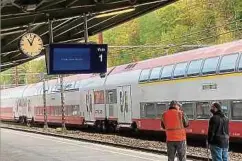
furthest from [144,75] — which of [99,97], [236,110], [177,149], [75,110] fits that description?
[177,149]

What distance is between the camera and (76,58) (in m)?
18.0

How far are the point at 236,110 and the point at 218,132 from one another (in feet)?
22.0

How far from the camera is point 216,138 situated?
34.9 ft

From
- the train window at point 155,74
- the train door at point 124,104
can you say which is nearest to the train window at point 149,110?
the train window at point 155,74

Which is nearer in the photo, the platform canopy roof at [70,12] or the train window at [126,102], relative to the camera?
the platform canopy roof at [70,12]

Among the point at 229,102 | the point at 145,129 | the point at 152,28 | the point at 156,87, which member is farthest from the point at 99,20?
the point at 152,28

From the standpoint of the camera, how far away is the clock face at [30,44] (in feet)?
60.4

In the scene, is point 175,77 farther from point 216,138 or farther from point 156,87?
point 216,138

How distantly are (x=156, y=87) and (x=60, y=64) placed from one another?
6000 mm

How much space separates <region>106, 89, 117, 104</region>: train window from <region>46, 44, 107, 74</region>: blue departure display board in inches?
361

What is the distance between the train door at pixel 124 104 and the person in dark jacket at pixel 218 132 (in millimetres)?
15003

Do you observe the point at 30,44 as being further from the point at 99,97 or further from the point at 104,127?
the point at 104,127

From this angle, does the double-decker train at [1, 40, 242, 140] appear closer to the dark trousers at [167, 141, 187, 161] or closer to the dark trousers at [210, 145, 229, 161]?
the dark trousers at [167, 141, 187, 161]

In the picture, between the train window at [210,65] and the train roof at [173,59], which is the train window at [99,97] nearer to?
the train roof at [173,59]
